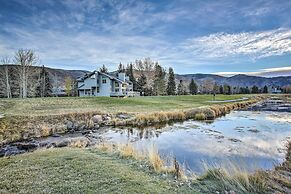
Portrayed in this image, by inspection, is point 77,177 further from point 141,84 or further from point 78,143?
point 141,84

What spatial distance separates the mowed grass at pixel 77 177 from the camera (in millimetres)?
5512

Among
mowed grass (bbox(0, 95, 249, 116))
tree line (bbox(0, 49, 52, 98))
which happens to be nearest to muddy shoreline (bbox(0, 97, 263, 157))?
mowed grass (bbox(0, 95, 249, 116))

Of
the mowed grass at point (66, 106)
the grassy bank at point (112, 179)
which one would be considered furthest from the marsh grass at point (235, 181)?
the mowed grass at point (66, 106)

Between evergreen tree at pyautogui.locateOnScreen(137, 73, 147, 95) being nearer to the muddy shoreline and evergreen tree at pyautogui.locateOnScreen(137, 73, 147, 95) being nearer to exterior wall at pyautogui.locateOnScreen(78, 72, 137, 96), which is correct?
exterior wall at pyautogui.locateOnScreen(78, 72, 137, 96)

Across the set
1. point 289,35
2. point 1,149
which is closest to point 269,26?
point 289,35

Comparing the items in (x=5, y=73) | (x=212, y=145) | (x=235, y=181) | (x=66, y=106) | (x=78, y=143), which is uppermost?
(x=5, y=73)

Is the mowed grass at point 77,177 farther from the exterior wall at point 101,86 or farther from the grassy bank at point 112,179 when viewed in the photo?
the exterior wall at point 101,86

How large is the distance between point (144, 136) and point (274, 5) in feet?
47.3

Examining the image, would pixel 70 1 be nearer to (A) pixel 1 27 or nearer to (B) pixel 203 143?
(A) pixel 1 27

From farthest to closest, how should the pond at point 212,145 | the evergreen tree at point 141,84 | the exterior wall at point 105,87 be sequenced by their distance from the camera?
the evergreen tree at point 141,84, the exterior wall at point 105,87, the pond at point 212,145

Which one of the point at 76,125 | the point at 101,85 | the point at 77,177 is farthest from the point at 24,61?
the point at 77,177

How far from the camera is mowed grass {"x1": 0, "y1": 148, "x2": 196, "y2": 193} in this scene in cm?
551

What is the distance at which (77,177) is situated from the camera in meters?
6.29

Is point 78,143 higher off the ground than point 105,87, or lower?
lower
